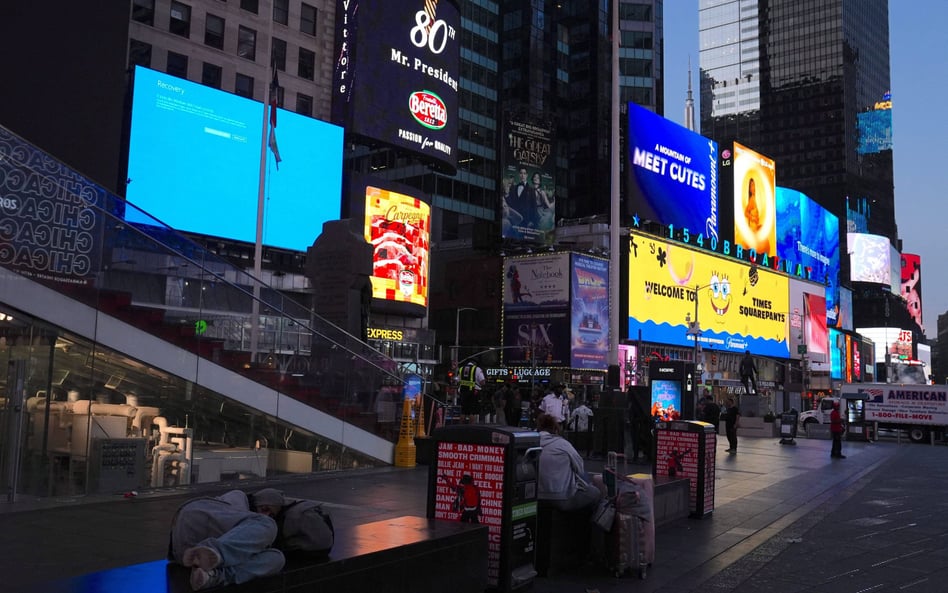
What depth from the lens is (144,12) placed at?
138ft

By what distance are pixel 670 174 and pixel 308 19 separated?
3048 cm

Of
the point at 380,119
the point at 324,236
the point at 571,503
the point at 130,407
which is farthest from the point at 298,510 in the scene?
the point at 380,119

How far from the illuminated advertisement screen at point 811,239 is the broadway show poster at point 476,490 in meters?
88.8

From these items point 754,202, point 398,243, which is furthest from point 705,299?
point 398,243

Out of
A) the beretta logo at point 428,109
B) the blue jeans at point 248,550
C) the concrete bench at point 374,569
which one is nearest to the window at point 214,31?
the beretta logo at point 428,109

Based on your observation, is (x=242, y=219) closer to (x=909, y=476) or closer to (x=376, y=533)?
(x=909, y=476)

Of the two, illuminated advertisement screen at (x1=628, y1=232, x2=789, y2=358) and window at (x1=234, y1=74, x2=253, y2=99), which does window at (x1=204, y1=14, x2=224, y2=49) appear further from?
illuminated advertisement screen at (x1=628, y1=232, x2=789, y2=358)

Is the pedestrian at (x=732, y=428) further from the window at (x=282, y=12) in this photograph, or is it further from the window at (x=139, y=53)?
the window at (x=282, y=12)

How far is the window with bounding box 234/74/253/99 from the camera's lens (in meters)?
46.5

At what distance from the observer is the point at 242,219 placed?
42.8 m

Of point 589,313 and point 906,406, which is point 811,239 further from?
point 906,406

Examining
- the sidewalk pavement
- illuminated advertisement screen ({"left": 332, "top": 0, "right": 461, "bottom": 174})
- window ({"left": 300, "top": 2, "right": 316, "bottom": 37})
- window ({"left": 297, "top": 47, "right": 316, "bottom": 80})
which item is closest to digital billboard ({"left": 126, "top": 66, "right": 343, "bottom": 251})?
illuminated advertisement screen ({"left": 332, "top": 0, "right": 461, "bottom": 174})

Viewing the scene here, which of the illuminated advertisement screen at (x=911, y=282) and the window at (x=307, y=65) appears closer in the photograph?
the window at (x=307, y=65)

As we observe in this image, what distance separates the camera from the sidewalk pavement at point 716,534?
7.84m
